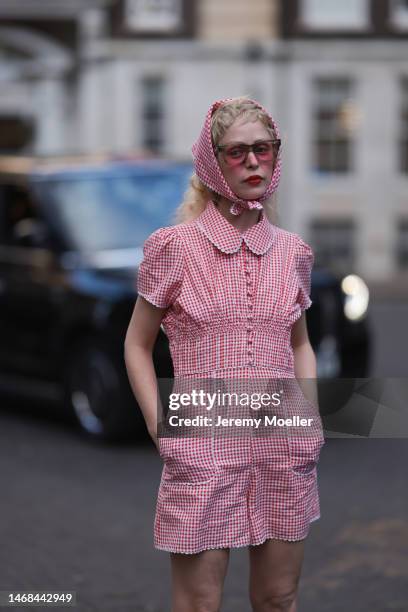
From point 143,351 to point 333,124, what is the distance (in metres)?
27.7

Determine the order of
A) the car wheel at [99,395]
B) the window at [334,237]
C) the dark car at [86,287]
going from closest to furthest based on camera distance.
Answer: the car wheel at [99,395] → the dark car at [86,287] → the window at [334,237]

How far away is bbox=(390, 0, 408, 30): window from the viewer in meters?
31.2

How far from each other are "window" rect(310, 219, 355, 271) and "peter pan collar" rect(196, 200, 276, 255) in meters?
26.7

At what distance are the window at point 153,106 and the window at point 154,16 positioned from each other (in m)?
1.08

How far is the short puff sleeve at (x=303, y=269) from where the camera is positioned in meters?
3.83

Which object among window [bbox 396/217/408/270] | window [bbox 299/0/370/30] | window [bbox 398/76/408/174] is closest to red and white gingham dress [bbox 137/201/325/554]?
window [bbox 396/217/408/270]

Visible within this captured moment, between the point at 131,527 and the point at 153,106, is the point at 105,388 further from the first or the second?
the point at 153,106

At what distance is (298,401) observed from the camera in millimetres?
3660

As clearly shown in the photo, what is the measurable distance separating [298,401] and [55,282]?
612 centimetres

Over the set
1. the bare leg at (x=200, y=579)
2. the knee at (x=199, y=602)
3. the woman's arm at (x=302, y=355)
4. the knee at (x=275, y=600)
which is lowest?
the knee at (x=275, y=600)

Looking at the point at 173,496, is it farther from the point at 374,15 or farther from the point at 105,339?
the point at 374,15

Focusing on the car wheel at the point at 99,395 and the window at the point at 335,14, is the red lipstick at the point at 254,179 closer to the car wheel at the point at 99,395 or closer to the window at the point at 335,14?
the car wheel at the point at 99,395

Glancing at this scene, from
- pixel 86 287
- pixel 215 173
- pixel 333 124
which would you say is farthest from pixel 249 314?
pixel 333 124

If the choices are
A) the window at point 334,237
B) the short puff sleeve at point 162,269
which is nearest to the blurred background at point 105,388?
the short puff sleeve at point 162,269
